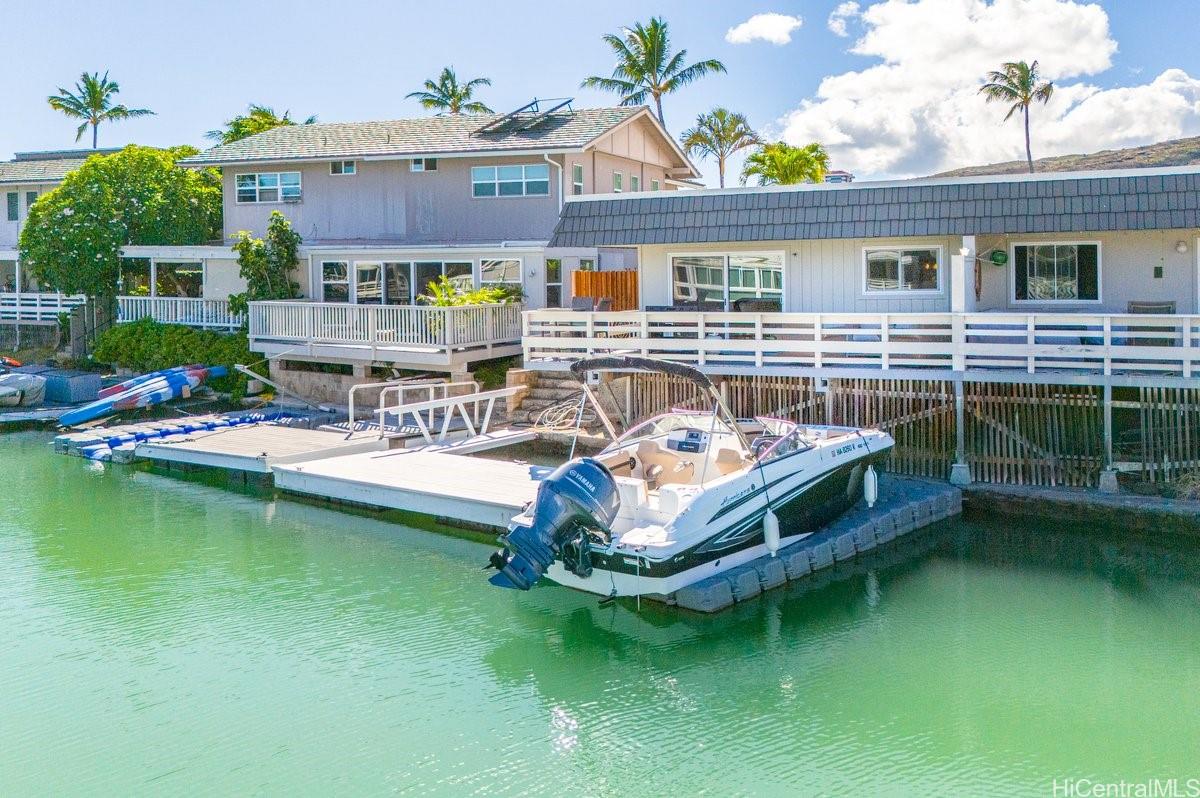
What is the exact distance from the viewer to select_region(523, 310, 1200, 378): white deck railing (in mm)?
16984

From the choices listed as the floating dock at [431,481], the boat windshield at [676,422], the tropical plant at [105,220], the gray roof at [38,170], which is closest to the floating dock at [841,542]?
the boat windshield at [676,422]

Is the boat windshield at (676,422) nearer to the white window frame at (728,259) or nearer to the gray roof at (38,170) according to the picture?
the white window frame at (728,259)

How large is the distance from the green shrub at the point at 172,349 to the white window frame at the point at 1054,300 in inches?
672

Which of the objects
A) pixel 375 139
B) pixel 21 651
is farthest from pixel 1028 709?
pixel 375 139

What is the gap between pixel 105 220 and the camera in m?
32.8

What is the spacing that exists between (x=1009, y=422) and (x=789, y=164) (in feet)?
73.7

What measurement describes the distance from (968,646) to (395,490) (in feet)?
28.2

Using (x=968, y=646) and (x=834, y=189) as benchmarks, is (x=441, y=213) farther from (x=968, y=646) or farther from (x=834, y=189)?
(x=968, y=646)

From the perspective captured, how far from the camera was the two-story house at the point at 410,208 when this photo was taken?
2612 centimetres

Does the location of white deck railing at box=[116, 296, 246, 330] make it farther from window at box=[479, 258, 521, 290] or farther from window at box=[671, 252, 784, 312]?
window at box=[671, 252, 784, 312]

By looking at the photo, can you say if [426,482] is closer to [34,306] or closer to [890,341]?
[890,341]

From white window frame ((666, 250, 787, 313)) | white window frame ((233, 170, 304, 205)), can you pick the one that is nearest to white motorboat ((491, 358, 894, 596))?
white window frame ((666, 250, 787, 313))

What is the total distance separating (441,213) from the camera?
29.4 meters

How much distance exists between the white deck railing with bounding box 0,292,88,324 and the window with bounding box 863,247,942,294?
24.6m
